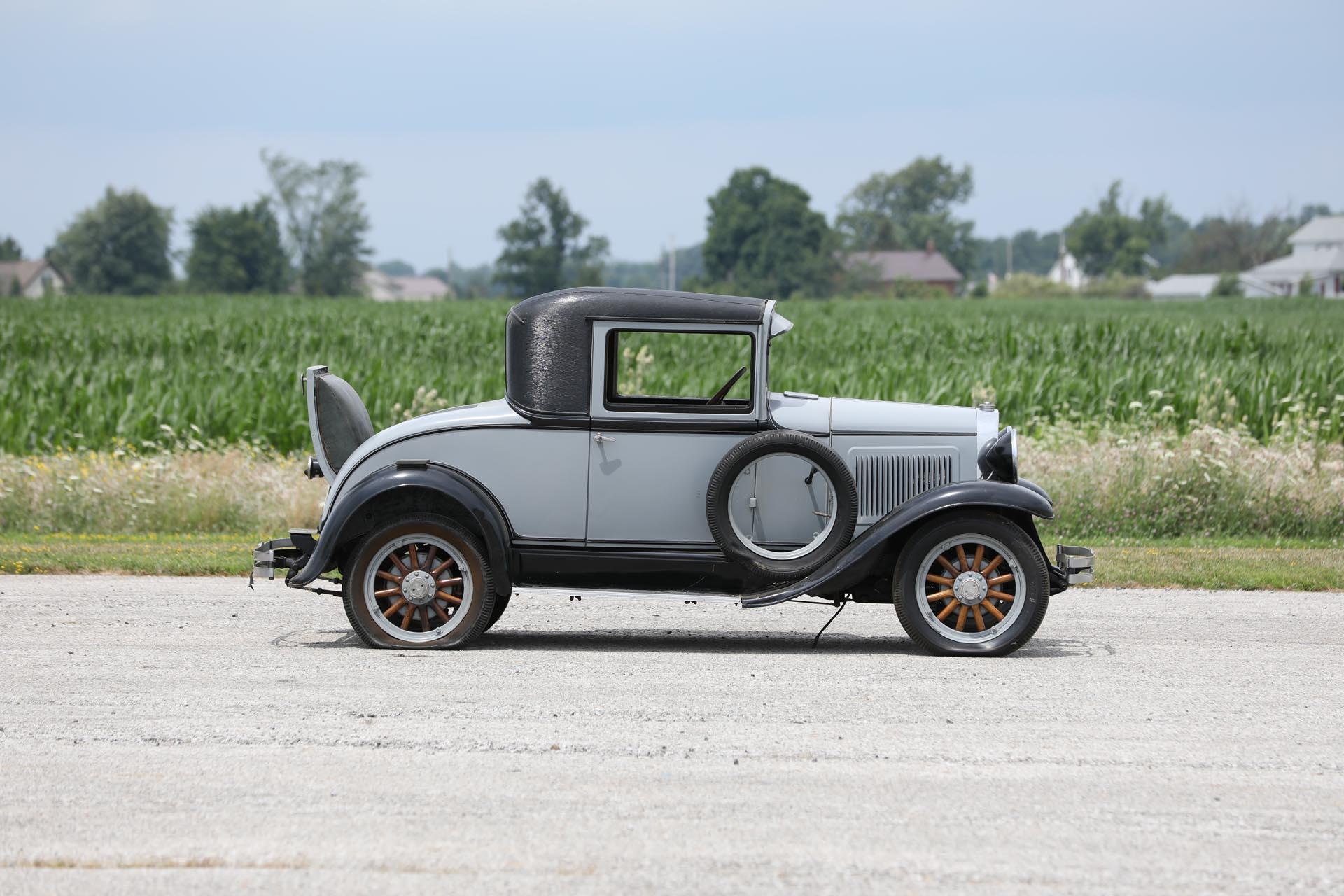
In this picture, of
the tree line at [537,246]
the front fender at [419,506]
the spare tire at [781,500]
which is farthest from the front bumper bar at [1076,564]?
the tree line at [537,246]

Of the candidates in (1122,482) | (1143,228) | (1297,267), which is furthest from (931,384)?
(1143,228)

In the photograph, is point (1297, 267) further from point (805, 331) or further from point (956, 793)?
point (956, 793)

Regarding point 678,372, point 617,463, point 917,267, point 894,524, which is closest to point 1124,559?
point 894,524

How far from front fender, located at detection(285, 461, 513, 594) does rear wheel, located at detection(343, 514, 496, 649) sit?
9 centimetres

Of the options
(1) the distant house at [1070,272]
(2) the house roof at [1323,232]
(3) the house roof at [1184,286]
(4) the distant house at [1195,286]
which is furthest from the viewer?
(1) the distant house at [1070,272]

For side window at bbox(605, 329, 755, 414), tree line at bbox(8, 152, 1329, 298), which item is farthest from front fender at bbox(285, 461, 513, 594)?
tree line at bbox(8, 152, 1329, 298)

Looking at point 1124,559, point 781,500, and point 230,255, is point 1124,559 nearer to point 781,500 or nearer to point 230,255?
point 781,500

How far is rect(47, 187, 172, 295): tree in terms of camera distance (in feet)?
385

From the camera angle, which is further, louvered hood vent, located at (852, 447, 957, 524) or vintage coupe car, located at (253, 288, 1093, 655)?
louvered hood vent, located at (852, 447, 957, 524)

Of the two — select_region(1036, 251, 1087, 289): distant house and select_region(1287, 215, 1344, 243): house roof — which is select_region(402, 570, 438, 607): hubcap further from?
select_region(1287, 215, 1344, 243): house roof

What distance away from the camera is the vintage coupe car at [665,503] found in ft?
24.8

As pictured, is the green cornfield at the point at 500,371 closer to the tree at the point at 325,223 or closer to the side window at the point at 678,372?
the side window at the point at 678,372

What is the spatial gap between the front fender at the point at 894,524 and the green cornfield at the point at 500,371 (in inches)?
304

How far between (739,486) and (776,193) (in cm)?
10614
